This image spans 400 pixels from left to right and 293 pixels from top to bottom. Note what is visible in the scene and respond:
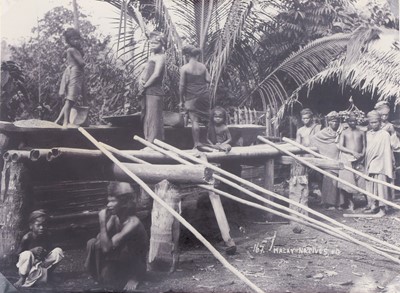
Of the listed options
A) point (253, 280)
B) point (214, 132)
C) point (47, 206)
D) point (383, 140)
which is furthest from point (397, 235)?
point (47, 206)

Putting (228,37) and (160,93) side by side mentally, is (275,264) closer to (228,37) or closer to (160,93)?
(160,93)

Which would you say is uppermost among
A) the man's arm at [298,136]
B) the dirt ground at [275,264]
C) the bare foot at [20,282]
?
the man's arm at [298,136]

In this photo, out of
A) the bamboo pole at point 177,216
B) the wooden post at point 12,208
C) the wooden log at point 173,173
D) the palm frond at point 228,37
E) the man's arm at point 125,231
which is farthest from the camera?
the palm frond at point 228,37

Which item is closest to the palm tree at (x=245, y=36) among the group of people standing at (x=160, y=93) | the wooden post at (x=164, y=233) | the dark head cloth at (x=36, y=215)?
the group of people standing at (x=160, y=93)

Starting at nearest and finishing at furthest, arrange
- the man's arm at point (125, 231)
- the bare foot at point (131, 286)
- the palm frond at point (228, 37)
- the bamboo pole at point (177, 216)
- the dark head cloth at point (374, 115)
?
the bamboo pole at point (177, 216)
the bare foot at point (131, 286)
the man's arm at point (125, 231)
the dark head cloth at point (374, 115)
the palm frond at point (228, 37)

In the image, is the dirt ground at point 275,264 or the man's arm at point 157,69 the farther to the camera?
the man's arm at point 157,69

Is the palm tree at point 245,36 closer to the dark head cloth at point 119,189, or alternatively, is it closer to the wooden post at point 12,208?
the dark head cloth at point 119,189

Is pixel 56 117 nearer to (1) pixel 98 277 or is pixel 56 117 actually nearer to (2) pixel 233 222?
(1) pixel 98 277

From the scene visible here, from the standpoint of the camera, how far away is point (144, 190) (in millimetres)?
4586

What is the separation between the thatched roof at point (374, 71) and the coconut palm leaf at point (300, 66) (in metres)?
0.07

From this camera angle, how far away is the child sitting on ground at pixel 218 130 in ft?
15.5

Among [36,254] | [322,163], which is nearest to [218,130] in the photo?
[322,163]

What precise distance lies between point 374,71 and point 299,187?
4.49ft

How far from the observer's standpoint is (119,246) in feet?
14.7
